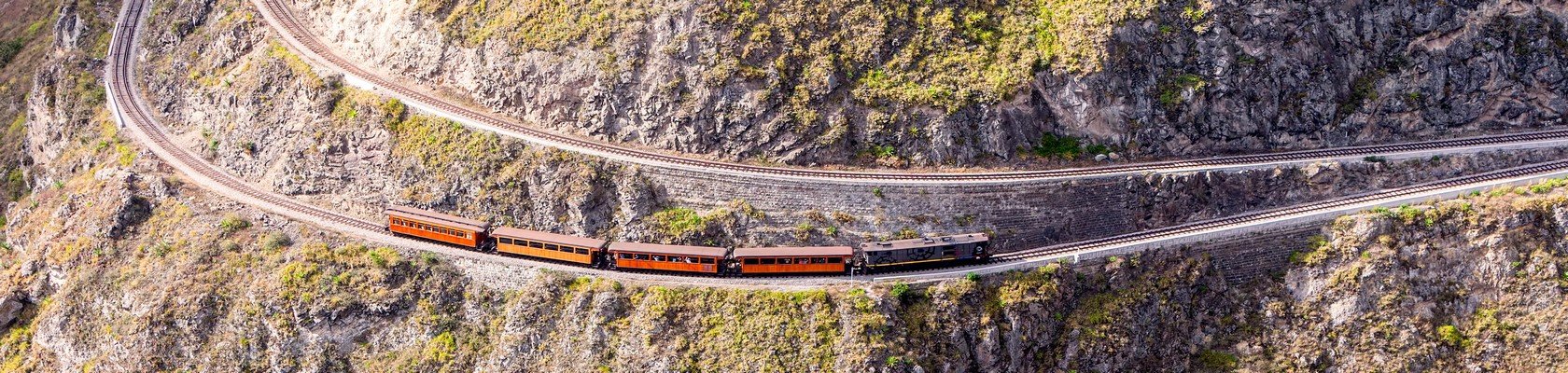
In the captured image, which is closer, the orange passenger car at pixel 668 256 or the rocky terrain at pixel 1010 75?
the orange passenger car at pixel 668 256

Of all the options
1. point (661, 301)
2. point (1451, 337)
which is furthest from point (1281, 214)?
point (661, 301)

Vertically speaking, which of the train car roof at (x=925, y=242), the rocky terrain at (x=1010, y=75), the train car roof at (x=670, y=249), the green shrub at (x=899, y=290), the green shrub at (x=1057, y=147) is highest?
the rocky terrain at (x=1010, y=75)

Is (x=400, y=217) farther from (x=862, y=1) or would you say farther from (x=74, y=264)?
(x=862, y=1)

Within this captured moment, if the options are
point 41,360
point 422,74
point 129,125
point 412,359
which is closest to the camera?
point 412,359

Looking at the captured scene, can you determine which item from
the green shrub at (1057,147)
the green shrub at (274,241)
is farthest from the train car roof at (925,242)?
the green shrub at (274,241)

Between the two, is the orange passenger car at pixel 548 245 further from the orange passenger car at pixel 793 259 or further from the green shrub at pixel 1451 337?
the green shrub at pixel 1451 337

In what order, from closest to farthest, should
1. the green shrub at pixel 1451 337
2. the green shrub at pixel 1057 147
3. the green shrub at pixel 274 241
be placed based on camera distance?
the green shrub at pixel 1451 337 < the green shrub at pixel 274 241 < the green shrub at pixel 1057 147

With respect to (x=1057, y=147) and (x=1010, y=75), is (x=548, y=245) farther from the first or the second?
(x=1057, y=147)

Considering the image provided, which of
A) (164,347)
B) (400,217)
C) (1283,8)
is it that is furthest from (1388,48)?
(164,347)
